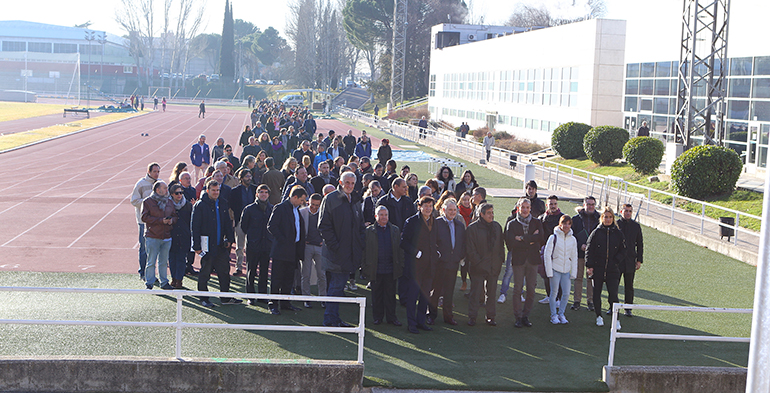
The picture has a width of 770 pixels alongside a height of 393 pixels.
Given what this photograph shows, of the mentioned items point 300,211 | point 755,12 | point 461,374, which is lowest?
point 461,374

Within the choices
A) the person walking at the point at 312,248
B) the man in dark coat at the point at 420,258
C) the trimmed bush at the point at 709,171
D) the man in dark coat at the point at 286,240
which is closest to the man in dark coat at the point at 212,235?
the man in dark coat at the point at 286,240

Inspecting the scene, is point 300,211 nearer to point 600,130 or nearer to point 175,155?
point 600,130

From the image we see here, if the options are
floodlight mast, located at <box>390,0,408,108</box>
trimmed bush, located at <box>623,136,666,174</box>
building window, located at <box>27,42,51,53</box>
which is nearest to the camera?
trimmed bush, located at <box>623,136,666,174</box>

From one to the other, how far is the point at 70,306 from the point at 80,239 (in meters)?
5.29

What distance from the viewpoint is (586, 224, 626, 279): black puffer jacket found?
958cm

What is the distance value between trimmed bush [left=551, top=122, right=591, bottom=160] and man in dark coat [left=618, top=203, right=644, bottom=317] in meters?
24.2

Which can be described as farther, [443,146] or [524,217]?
[443,146]

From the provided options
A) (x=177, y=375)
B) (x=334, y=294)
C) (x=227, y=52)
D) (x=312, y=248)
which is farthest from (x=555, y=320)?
(x=227, y=52)

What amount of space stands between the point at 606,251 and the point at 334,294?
3.75 meters

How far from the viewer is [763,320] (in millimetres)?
3936

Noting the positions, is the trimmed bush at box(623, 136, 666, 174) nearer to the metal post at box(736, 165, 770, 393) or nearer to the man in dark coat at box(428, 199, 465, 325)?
the man in dark coat at box(428, 199, 465, 325)

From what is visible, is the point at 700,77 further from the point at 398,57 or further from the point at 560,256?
the point at 398,57

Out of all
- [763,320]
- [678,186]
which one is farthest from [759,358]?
[678,186]

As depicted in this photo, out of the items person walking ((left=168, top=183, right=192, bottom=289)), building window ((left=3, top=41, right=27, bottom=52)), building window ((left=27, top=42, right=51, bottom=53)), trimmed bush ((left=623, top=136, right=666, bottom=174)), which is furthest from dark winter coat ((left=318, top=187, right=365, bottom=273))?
building window ((left=3, top=41, right=27, bottom=52))
